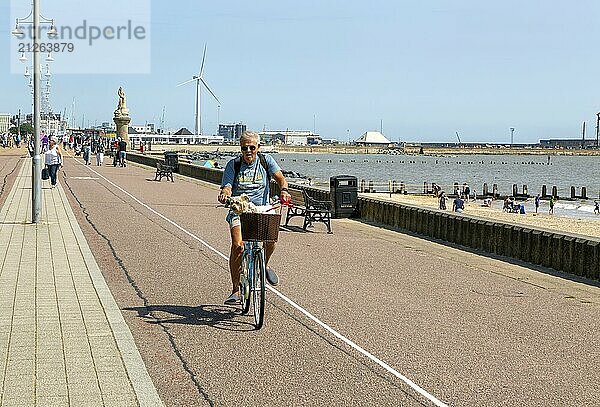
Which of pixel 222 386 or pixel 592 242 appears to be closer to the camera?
pixel 222 386

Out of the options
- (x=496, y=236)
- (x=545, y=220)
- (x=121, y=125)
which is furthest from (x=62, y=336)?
(x=121, y=125)

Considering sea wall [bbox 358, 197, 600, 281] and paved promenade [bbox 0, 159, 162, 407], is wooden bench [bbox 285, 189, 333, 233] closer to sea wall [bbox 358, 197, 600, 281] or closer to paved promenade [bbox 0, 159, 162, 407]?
sea wall [bbox 358, 197, 600, 281]

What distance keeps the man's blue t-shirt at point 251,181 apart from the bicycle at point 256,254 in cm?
31

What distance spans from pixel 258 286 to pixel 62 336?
1808mm

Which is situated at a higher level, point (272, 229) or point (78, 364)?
point (272, 229)

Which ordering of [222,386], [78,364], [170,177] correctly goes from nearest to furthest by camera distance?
[222,386] → [78,364] → [170,177]

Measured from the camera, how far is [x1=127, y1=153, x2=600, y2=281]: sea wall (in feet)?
44.5

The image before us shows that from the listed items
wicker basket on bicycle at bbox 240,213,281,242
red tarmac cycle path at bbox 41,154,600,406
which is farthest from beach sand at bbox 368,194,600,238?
wicker basket on bicycle at bbox 240,213,281,242

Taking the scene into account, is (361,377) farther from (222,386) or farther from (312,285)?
(312,285)

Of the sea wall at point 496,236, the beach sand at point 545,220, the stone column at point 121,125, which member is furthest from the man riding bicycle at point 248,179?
the stone column at point 121,125

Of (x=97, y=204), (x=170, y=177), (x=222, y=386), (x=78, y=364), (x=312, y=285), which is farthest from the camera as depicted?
(x=170, y=177)

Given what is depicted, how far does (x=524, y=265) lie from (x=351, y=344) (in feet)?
23.7

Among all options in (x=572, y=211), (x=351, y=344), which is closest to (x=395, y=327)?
(x=351, y=344)

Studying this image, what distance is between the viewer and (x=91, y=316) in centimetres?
926
